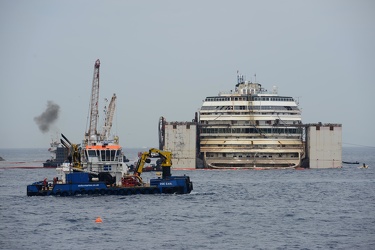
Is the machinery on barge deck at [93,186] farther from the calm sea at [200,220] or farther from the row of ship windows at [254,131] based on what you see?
the row of ship windows at [254,131]

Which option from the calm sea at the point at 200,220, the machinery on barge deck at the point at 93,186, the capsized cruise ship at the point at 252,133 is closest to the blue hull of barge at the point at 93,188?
the machinery on barge deck at the point at 93,186

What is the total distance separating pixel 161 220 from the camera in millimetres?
72750

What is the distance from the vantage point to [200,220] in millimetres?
72625

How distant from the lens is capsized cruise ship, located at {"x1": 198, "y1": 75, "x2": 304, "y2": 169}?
512 feet

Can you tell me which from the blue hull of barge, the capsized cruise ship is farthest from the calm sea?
the capsized cruise ship

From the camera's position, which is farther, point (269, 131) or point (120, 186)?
point (269, 131)

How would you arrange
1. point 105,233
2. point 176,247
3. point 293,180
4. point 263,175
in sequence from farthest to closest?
point 263,175
point 293,180
point 105,233
point 176,247

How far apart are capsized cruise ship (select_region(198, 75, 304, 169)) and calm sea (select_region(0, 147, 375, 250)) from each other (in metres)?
45.3

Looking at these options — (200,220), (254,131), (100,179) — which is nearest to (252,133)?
(254,131)

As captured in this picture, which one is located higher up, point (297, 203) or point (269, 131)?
point (269, 131)

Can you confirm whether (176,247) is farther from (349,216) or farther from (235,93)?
(235,93)

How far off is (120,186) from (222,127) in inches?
2607

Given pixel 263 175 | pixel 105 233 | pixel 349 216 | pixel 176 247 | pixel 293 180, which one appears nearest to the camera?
pixel 176 247

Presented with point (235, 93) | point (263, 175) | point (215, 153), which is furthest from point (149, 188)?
point (235, 93)
